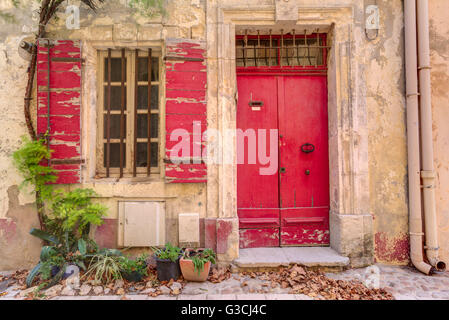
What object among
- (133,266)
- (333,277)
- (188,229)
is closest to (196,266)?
(188,229)

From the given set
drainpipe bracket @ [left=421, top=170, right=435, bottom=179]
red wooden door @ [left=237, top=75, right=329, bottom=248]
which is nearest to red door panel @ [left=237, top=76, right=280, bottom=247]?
red wooden door @ [left=237, top=75, right=329, bottom=248]

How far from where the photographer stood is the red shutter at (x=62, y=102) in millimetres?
3635

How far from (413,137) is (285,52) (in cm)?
205

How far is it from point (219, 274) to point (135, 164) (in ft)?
5.92

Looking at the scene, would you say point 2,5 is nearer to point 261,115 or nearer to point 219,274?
point 261,115

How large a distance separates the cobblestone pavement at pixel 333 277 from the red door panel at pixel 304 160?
2.48 ft

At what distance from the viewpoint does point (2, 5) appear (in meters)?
3.76

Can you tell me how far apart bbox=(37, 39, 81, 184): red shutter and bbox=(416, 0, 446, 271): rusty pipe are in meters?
4.41

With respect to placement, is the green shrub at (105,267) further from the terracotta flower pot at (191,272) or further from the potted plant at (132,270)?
the terracotta flower pot at (191,272)

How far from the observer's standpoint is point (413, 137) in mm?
3699

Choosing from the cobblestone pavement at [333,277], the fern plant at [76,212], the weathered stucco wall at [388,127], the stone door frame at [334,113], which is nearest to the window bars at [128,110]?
the fern plant at [76,212]

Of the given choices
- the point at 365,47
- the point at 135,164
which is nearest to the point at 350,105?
the point at 365,47

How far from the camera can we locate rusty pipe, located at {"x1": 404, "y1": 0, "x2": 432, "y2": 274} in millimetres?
3658

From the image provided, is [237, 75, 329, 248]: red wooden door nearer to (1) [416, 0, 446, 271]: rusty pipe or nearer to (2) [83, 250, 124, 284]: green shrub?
(1) [416, 0, 446, 271]: rusty pipe
